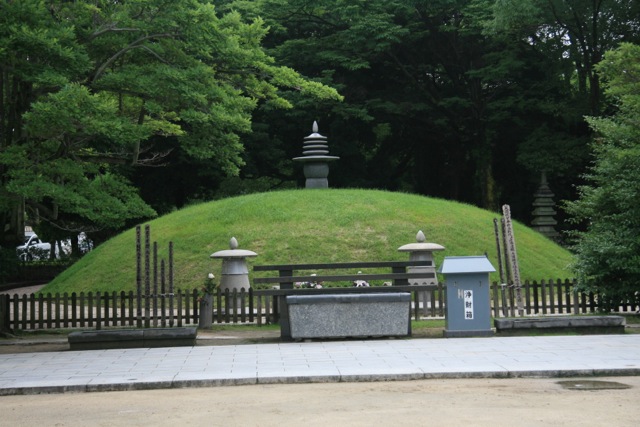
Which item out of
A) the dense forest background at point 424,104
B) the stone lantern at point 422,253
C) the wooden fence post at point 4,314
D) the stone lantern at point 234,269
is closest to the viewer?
the wooden fence post at point 4,314

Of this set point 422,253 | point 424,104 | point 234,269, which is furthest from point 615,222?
point 424,104

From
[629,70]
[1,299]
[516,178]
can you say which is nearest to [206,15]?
[1,299]

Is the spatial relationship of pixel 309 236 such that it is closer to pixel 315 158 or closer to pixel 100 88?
pixel 315 158

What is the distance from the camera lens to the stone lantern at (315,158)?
1369 inches

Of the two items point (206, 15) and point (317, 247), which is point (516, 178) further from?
point (206, 15)

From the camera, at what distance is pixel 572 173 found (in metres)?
46.2

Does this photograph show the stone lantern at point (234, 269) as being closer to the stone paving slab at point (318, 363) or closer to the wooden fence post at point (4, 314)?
the wooden fence post at point (4, 314)

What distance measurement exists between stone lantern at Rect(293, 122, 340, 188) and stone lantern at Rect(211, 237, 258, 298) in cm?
983

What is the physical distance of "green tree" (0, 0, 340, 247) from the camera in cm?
1741

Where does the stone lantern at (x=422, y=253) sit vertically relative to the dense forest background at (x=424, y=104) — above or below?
below

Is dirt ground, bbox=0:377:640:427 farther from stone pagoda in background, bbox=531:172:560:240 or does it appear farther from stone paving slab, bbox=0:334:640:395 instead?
stone pagoda in background, bbox=531:172:560:240

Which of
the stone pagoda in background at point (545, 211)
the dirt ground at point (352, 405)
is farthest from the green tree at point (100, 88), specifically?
the stone pagoda in background at point (545, 211)

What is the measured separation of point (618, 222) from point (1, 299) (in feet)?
49.5

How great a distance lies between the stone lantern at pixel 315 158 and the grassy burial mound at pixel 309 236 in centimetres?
126
